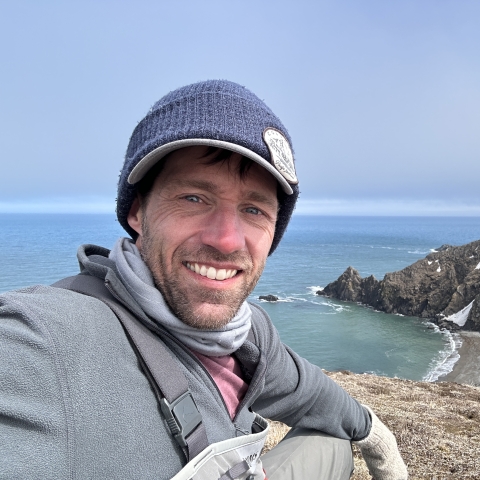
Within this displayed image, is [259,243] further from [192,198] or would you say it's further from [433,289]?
[433,289]

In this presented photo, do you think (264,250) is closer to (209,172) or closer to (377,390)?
(209,172)

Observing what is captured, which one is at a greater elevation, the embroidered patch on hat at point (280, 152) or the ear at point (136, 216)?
the embroidered patch on hat at point (280, 152)

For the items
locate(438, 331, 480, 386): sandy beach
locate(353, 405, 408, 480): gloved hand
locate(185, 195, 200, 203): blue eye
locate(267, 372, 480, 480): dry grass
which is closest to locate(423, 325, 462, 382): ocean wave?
locate(438, 331, 480, 386): sandy beach

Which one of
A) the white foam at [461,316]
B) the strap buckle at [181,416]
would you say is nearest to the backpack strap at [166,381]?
the strap buckle at [181,416]

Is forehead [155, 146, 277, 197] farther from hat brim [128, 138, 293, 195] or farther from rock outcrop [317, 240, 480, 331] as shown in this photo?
rock outcrop [317, 240, 480, 331]

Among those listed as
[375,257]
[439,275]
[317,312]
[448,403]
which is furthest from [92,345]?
[375,257]

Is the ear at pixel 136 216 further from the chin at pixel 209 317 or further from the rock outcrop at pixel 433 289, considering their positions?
the rock outcrop at pixel 433 289
